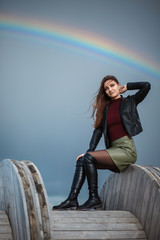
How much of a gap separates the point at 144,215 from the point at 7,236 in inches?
58.5

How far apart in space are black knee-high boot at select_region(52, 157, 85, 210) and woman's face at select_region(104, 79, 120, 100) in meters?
1.01

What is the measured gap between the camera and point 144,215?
136 inches

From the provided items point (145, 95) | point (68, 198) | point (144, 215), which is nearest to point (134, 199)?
point (144, 215)

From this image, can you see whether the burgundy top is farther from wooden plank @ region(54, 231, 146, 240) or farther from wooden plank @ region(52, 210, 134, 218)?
wooden plank @ region(54, 231, 146, 240)

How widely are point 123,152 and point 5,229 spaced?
5.51 feet

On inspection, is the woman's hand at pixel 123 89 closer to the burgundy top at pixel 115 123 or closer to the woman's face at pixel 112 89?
the woman's face at pixel 112 89

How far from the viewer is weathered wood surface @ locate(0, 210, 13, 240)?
3290 mm

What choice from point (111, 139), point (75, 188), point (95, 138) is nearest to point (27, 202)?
point (75, 188)

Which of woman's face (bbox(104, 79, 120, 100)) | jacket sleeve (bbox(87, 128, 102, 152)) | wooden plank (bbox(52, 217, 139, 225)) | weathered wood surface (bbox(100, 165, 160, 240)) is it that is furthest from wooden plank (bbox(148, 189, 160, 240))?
woman's face (bbox(104, 79, 120, 100))

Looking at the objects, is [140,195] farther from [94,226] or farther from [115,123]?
[115,123]

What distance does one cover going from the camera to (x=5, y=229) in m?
3.38

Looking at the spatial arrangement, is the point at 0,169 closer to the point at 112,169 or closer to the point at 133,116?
the point at 112,169

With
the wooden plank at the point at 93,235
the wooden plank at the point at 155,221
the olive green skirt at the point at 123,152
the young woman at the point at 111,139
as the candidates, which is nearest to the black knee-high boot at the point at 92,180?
the young woman at the point at 111,139

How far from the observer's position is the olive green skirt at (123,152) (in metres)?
4.00
